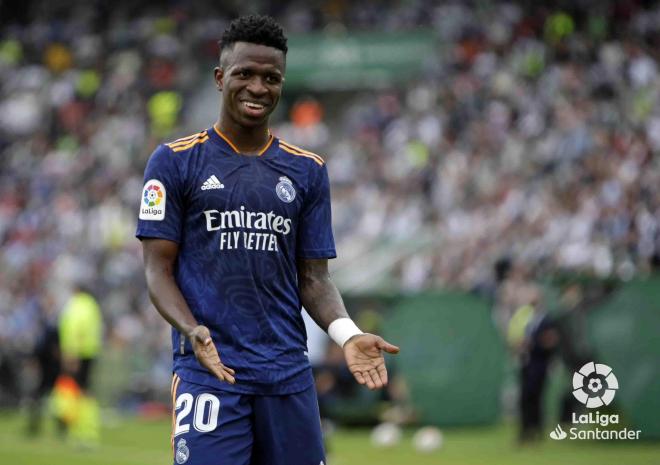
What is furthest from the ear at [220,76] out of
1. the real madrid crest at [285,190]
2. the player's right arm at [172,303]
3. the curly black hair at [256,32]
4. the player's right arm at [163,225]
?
the player's right arm at [172,303]

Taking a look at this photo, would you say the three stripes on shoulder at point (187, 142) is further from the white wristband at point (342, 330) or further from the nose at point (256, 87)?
the white wristband at point (342, 330)

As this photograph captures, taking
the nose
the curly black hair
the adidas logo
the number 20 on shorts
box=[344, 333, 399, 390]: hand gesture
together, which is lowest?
the number 20 on shorts

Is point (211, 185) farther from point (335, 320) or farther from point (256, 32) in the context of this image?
point (335, 320)

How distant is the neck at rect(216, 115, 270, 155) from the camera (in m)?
5.14

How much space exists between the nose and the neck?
0.16m

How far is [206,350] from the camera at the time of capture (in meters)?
4.71

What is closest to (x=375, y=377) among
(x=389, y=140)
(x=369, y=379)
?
(x=369, y=379)

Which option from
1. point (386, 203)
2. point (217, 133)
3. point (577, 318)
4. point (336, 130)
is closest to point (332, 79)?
point (336, 130)

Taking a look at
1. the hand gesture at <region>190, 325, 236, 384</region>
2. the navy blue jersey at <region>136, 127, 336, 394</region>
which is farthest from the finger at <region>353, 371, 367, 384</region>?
the hand gesture at <region>190, 325, 236, 384</region>

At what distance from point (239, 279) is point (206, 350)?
39cm

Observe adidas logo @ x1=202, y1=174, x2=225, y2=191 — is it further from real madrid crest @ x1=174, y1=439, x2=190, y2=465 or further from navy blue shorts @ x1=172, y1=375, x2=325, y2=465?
real madrid crest @ x1=174, y1=439, x2=190, y2=465

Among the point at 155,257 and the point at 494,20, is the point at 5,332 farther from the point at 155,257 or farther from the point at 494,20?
the point at 155,257

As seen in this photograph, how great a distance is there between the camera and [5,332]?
2242 cm

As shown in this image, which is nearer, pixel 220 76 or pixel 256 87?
pixel 256 87
